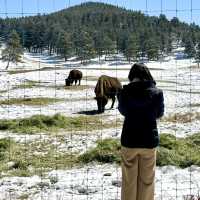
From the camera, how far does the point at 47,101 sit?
26.6 metres

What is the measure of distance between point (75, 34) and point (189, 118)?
125 meters

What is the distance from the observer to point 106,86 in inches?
964

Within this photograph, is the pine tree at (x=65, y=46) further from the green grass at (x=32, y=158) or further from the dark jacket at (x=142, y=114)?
the dark jacket at (x=142, y=114)

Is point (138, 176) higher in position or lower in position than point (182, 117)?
higher

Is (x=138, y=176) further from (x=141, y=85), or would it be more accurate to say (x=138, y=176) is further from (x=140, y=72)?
(x=140, y=72)

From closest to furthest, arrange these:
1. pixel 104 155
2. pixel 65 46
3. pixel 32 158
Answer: pixel 104 155
pixel 32 158
pixel 65 46

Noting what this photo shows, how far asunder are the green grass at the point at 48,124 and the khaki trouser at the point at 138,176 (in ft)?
31.4

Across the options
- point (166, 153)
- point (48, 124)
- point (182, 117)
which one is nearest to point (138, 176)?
point (166, 153)

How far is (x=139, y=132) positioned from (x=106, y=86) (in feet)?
61.0

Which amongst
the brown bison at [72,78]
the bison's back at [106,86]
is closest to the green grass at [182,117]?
the bison's back at [106,86]

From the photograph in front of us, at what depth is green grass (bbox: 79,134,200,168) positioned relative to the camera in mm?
9938

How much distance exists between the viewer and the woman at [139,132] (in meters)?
5.94

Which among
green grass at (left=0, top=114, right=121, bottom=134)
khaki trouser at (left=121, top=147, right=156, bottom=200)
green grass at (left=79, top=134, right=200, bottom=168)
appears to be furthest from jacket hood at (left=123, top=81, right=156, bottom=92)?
green grass at (left=0, top=114, right=121, bottom=134)

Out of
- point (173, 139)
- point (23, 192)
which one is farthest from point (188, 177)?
point (173, 139)
